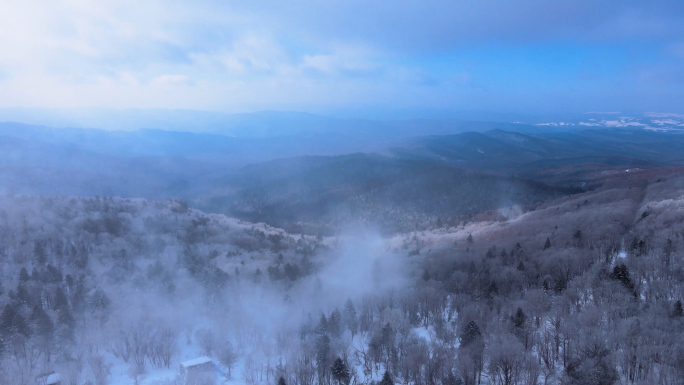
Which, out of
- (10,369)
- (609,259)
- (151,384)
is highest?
(609,259)

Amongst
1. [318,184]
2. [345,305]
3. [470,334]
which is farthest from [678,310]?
[318,184]

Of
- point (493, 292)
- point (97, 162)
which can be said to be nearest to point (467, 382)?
point (493, 292)

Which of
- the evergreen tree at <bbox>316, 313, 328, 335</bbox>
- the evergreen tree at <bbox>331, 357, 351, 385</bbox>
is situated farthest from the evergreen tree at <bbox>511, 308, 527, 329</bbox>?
the evergreen tree at <bbox>316, 313, 328, 335</bbox>

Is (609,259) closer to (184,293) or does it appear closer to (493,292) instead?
(493,292)

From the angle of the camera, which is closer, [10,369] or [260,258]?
[10,369]

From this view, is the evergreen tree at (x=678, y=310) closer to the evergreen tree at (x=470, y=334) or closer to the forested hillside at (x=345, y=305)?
the forested hillside at (x=345, y=305)

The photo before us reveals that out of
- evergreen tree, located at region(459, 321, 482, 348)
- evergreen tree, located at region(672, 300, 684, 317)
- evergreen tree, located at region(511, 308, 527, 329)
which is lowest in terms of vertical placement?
evergreen tree, located at region(459, 321, 482, 348)

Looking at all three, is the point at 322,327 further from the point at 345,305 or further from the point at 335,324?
Result: the point at 345,305

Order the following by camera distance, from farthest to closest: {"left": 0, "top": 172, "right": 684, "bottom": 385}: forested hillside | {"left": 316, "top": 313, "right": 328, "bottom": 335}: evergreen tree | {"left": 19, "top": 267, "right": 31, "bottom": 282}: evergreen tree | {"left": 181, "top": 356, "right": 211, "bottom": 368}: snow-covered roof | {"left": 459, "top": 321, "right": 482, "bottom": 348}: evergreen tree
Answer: {"left": 19, "top": 267, "right": 31, "bottom": 282}: evergreen tree < {"left": 316, "top": 313, "right": 328, "bottom": 335}: evergreen tree < {"left": 181, "top": 356, "right": 211, "bottom": 368}: snow-covered roof < {"left": 459, "top": 321, "right": 482, "bottom": 348}: evergreen tree < {"left": 0, "top": 172, "right": 684, "bottom": 385}: forested hillside

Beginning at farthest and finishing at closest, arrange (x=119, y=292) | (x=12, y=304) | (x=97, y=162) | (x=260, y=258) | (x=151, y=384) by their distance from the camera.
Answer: (x=97, y=162) → (x=260, y=258) → (x=119, y=292) → (x=12, y=304) → (x=151, y=384)

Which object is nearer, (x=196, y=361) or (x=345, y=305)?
(x=196, y=361)

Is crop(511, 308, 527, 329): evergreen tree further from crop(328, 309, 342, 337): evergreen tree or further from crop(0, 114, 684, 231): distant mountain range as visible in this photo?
crop(0, 114, 684, 231): distant mountain range
